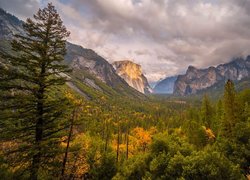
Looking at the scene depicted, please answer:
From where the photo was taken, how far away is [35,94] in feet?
63.1

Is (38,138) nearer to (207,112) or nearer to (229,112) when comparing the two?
(229,112)

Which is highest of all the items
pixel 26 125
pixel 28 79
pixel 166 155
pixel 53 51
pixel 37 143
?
pixel 53 51

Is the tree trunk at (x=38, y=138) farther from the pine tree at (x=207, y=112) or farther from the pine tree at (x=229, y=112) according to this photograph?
the pine tree at (x=207, y=112)

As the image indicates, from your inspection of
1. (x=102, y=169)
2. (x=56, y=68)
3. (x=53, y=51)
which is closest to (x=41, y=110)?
(x=56, y=68)

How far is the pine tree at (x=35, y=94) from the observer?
1830 cm

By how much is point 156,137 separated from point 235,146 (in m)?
11.2

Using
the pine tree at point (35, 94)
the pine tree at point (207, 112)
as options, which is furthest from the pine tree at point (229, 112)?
the pine tree at point (35, 94)

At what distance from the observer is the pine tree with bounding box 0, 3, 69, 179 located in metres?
18.3

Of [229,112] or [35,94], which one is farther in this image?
[229,112]

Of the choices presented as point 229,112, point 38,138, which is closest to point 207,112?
point 229,112

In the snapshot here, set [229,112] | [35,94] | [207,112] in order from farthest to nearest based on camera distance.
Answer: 1. [207,112]
2. [229,112]
3. [35,94]

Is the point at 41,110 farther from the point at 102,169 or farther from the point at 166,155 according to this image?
the point at 102,169

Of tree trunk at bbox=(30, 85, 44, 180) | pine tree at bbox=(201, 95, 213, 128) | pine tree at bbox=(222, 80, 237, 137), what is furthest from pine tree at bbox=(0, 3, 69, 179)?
pine tree at bbox=(201, 95, 213, 128)

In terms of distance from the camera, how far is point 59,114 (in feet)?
66.1
